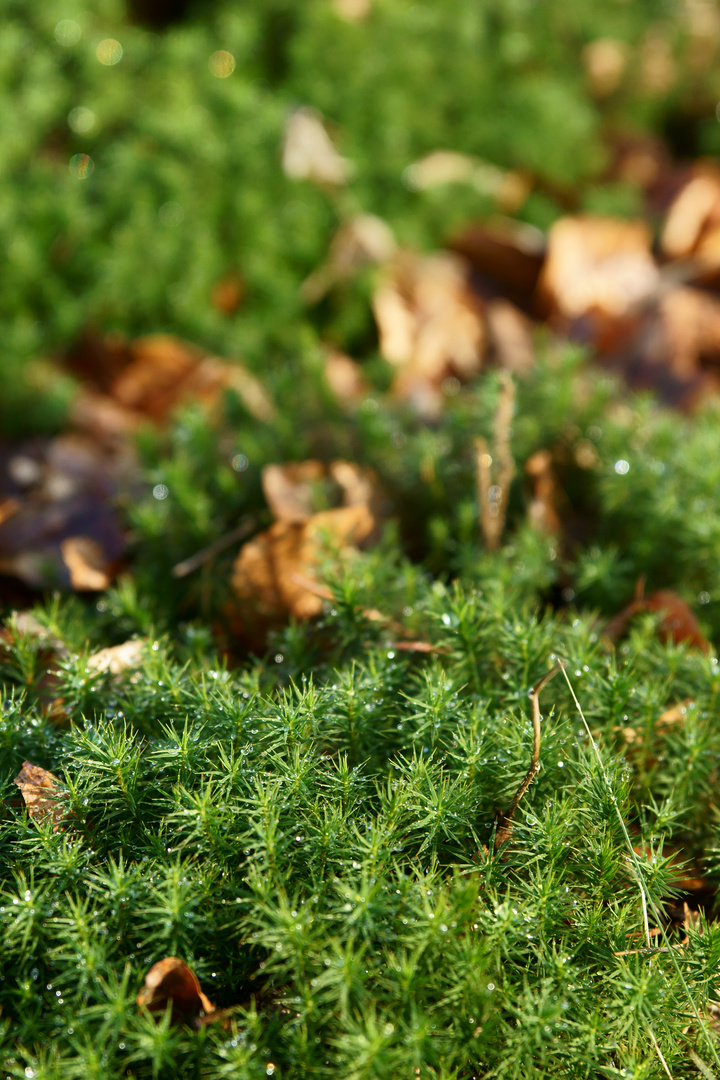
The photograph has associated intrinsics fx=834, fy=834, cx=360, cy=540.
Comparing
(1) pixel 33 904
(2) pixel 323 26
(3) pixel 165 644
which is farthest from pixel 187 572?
(2) pixel 323 26

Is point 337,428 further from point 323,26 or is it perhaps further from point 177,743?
point 323,26

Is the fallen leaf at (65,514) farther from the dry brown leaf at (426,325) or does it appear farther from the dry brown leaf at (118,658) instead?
the dry brown leaf at (426,325)

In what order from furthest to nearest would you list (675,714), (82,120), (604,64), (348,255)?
1. (604,64)
2. (348,255)
3. (82,120)
4. (675,714)

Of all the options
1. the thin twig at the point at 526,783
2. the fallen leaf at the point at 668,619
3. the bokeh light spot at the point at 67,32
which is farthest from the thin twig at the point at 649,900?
the bokeh light spot at the point at 67,32

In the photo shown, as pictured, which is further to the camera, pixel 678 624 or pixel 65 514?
pixel 65 514

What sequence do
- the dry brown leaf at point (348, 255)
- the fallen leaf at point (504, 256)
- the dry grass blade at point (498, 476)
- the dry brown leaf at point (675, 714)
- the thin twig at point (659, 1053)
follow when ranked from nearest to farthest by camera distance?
1. the thin twig at point (659, 1053)
2. the dry brown leaf at point (675, 714)
3. the dry grass blade at point (498, 476)
4. the dry brown leaf at point (348, 255)
5. the fallen leaf at point (504, 256)

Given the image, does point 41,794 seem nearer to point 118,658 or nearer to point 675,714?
point 118,658

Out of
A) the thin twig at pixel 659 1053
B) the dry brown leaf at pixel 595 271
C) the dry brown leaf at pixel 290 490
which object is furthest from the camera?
the dry brown leaf at pixel 595 271

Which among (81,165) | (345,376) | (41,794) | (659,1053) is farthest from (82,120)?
(659,1053)
